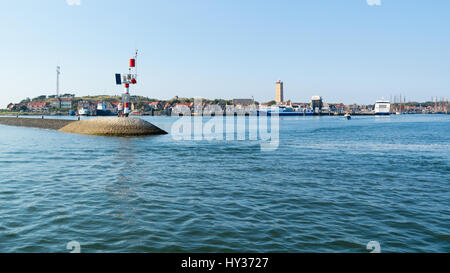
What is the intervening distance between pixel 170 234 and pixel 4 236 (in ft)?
13.1

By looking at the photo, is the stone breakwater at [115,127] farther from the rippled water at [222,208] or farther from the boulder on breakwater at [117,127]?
the rippled water at [222,208]

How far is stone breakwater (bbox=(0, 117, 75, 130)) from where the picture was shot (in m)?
57.2

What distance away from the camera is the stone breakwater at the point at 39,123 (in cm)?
5721

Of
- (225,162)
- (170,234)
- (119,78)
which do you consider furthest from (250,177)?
(119,78)

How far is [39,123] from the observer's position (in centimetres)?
6531

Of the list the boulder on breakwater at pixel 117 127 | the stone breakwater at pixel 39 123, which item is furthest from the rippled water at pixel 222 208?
the stone breakwater at pixel 39 123

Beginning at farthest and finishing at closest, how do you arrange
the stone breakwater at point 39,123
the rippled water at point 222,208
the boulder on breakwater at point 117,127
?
the stone breakwater at point 39,123, the boulder on breakwater at point 117,127, the rippled water at point 222,208

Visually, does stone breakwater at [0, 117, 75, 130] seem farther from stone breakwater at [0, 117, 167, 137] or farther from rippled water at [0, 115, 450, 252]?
rippled water at [0, 115, 450, 252]

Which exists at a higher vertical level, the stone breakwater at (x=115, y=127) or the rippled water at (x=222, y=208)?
the stone breakwater at (x=115, y=127)

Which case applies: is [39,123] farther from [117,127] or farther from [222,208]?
[222,208]

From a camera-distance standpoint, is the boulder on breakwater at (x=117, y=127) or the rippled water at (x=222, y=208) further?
the boulder on breakwater at (x=117, y=127)

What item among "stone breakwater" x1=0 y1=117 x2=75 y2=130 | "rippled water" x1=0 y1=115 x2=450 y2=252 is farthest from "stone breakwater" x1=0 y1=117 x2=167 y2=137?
"rippled water" x1=0 y1=115 x2=450 y2=252

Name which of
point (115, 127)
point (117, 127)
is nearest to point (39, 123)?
point (115, 127)

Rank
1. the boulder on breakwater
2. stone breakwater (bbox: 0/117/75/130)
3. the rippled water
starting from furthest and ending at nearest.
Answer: stone breakwater (bbox: 0/117/75/130), the boulder on breakwater, the rippled water
